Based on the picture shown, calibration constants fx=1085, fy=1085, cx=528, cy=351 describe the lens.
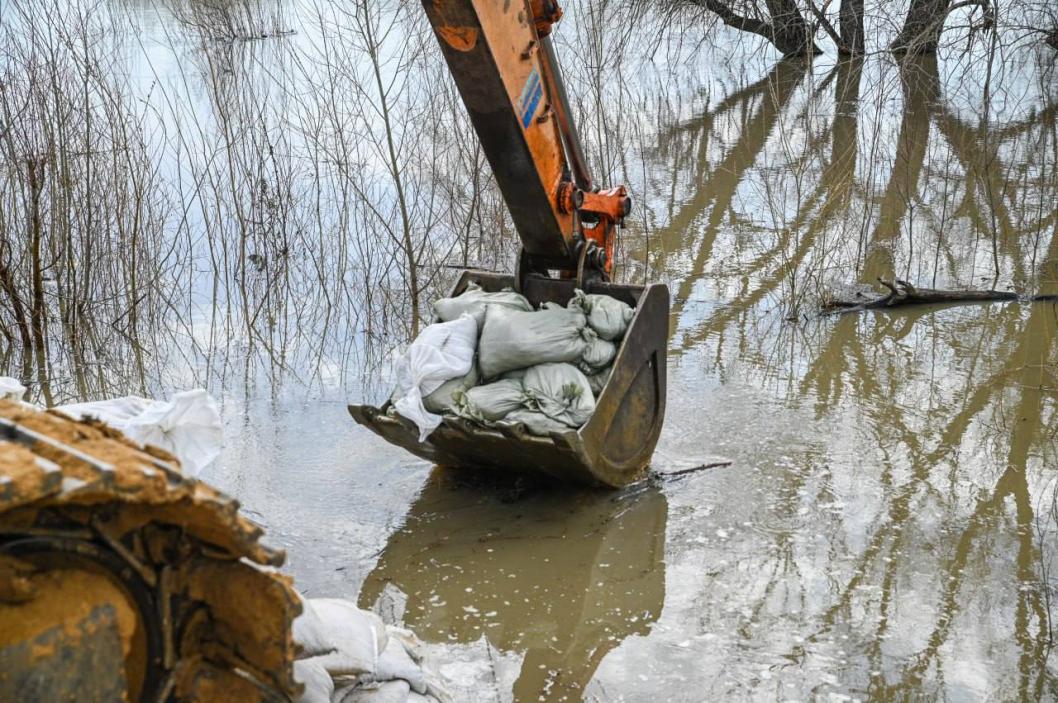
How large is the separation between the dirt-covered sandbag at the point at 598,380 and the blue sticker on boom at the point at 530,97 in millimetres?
1156

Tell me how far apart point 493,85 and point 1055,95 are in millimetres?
12265

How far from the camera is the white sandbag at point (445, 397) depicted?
15.8 feet

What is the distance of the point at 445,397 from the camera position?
483cm

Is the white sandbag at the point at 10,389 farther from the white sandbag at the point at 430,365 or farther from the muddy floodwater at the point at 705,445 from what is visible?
the white sandbag at the point at 430,365

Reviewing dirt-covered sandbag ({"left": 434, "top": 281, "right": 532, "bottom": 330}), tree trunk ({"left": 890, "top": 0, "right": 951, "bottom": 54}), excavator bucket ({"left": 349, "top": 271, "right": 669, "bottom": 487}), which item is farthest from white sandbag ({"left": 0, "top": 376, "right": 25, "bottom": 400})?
tree trunk ({"left": 890, "top": 0, "right": 951, "bottom": 54})

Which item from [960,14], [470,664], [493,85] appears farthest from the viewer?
[960,14]

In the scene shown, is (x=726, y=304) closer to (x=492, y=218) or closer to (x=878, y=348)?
(x=878, y=348)

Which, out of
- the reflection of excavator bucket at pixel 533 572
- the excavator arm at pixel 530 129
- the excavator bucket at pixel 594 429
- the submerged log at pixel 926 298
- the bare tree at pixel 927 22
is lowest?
the reflection of excavator bucket at pixel 533 572

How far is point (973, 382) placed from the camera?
21.7ft

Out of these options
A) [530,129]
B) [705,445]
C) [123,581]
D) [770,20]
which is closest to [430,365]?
[530,129]

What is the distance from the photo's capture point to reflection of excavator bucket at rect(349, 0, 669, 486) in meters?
4.53

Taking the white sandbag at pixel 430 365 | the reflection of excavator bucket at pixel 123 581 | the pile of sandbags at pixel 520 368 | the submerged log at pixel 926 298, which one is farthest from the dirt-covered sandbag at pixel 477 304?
the submerged log at pixel 926 298

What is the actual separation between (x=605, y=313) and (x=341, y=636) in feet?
7.29

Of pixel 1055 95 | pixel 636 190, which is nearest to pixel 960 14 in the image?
pixel 1055 95
